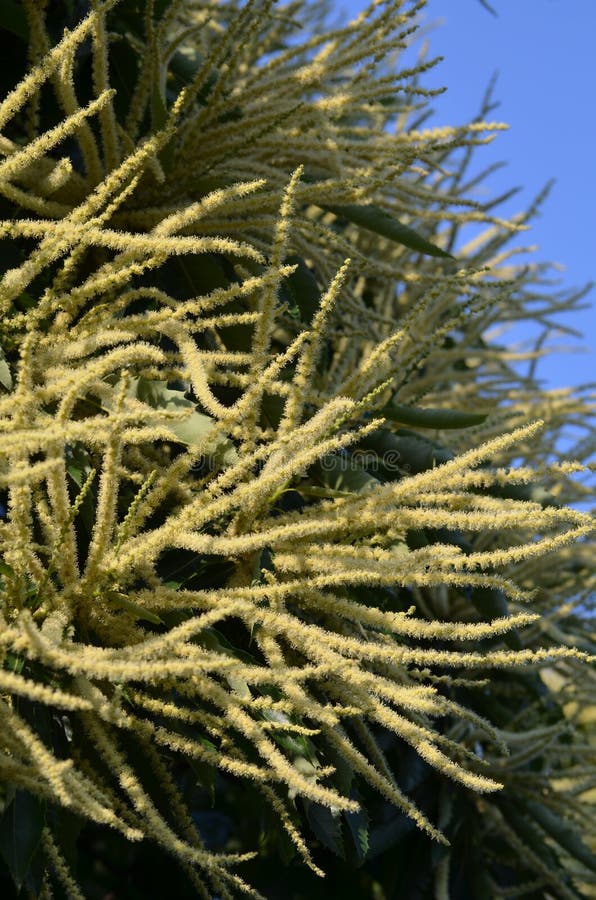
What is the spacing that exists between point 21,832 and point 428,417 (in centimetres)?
113

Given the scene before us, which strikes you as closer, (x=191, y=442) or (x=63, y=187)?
(x=191, y=442)

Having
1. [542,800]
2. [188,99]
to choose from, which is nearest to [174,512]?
[188,99]

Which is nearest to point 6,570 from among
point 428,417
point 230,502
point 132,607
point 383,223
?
point 132,607

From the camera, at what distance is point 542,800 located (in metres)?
2.88

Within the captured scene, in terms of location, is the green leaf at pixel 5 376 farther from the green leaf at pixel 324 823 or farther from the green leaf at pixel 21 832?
the green leaf at pixel 324 823

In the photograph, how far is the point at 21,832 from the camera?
1.45m

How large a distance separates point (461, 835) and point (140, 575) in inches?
70.2

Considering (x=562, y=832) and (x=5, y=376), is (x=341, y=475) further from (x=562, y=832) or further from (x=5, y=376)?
(x=562, y=832)

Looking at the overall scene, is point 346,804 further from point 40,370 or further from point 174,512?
Result: point 40,370

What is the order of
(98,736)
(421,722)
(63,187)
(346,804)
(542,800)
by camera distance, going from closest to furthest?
(346,804), (98,736), (421,722), (63,187), (542,800)

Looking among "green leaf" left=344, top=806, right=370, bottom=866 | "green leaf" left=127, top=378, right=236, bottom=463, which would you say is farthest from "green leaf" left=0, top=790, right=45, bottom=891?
"green leaf" left=344, top=806, right=370, bottom=866

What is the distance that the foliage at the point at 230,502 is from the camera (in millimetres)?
1451

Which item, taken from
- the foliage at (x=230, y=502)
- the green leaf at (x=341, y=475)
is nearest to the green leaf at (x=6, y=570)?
the foliage at (x=230, y=502)

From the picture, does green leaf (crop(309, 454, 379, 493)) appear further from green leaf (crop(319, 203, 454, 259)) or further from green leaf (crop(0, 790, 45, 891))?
green leaf (crop(0, 790, 45, 891))
